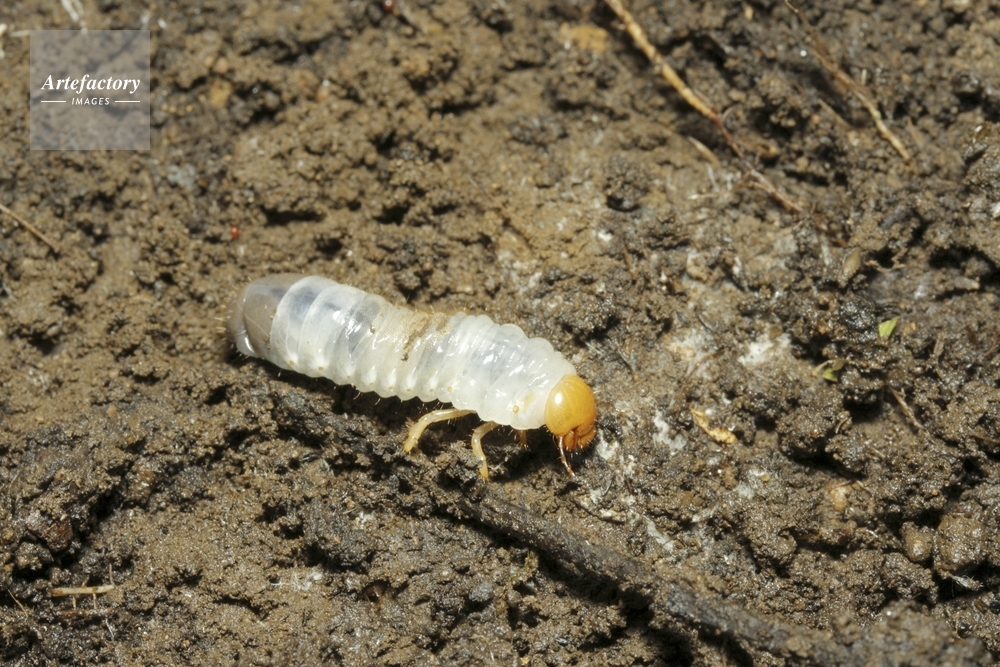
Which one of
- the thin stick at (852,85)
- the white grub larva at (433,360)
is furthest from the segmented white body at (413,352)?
the thin stick at (852,85)

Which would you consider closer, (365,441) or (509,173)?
(365,441)

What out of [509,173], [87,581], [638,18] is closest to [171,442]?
[87,581]

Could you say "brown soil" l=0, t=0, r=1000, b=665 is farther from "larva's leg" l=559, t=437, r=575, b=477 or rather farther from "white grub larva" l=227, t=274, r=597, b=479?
"white grub larva" l=227, t=274, r=597, b=479

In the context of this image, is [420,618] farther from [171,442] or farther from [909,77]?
[909,77]

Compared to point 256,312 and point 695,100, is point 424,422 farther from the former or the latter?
point 695,100

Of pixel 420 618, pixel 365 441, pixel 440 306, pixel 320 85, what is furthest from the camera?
pixel 320 85

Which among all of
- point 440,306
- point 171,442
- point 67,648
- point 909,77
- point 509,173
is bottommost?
point 67,648

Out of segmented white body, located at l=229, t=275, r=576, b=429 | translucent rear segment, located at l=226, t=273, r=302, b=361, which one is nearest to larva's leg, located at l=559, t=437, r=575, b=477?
segmented white body, located at l=229, t=275, r=576, b=429

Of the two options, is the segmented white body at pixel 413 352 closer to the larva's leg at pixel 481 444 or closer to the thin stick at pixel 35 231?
the larva's leg at pixel 481 444
